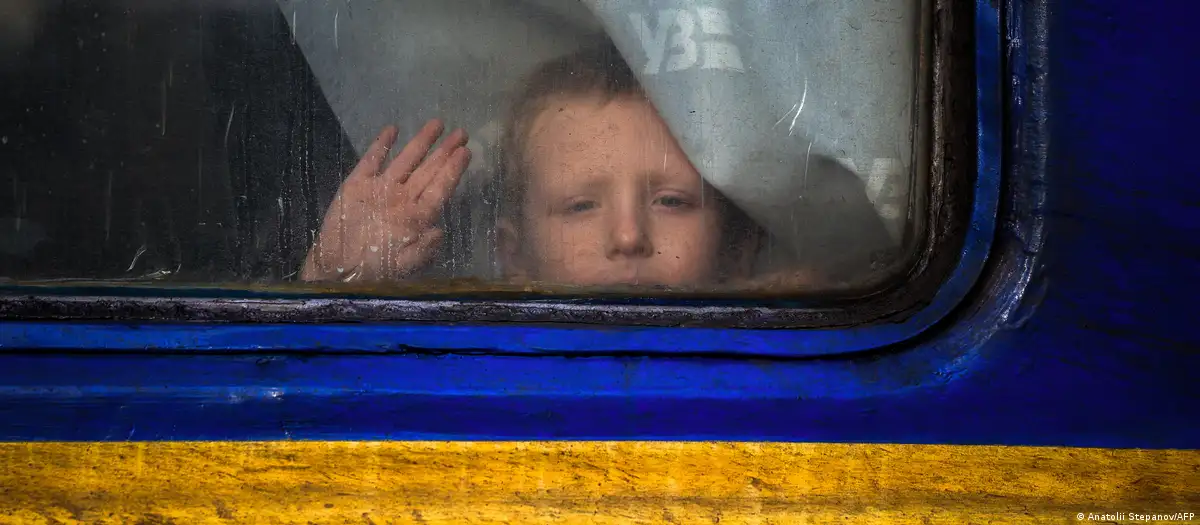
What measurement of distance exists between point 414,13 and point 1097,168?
31.0 inches

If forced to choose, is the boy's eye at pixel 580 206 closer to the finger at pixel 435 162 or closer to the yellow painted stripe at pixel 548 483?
the finger at pixel 435 162

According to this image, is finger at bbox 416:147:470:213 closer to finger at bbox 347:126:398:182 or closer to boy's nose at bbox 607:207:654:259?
finger at bbox 347:126:398:182

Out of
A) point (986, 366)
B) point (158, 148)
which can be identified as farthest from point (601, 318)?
point (158, 148)

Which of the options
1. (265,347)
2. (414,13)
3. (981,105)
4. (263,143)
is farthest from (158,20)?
(981,105)

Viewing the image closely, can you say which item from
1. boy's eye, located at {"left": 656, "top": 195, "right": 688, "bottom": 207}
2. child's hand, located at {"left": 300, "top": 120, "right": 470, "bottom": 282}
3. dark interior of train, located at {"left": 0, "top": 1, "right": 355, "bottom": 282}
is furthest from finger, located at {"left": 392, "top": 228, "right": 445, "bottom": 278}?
boy's eye, located at {"left": 656, "top": 195, "right": 688, "bottom": 207}

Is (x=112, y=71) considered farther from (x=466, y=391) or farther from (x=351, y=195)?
(x=466, y=391)

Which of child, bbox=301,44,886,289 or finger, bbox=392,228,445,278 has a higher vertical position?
child, bbox=301,44,886,289

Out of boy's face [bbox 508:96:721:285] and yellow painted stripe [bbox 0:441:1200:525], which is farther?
boy's face [bbox 508:96:721:285]

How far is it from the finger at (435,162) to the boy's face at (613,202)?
A: 0.08 m

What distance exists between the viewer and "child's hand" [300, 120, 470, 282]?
979 mm

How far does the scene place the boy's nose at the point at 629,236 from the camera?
1.00 meters

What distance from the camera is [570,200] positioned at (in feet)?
3.28

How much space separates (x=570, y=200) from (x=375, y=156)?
230 mm

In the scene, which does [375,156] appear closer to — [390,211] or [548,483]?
[390,211]
